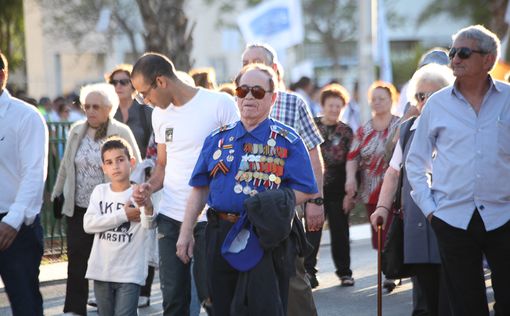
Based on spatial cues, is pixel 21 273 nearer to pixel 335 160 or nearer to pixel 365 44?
pixel 335 160

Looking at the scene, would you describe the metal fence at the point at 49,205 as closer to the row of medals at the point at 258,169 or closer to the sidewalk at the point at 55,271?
the sidewalk at the point at 55,271

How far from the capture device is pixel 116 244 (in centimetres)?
696

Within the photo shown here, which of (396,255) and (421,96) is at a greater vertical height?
(421,96)

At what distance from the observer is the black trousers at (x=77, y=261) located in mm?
8125

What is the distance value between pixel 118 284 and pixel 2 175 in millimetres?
1186

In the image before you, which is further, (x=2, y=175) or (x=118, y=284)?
(x=118, y=284)

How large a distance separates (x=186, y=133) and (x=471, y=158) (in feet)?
6.34

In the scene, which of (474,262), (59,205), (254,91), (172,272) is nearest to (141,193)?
(172,272)

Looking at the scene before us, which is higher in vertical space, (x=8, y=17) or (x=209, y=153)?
(x=8, y=17)

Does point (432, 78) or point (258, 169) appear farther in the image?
point (432, 78)

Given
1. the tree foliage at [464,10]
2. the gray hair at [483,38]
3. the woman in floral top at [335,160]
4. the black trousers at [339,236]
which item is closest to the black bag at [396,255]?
the gray hair at [483,38]

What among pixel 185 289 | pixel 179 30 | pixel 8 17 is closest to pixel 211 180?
pixel 185 289

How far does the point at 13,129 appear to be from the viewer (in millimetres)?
6219

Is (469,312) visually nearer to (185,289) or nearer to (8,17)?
(185,289)
